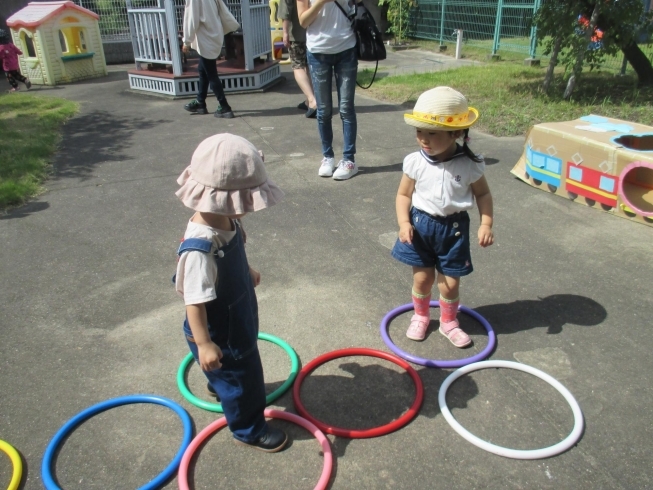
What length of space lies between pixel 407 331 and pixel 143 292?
6.15 feet

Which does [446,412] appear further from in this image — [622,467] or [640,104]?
[640,104]

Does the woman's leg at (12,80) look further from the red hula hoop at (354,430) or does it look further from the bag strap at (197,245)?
the bag strap at (197,245)

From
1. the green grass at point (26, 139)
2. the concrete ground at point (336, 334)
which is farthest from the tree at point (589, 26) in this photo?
the green grass at point (26, 139)

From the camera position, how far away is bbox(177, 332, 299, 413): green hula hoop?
2.81 meters

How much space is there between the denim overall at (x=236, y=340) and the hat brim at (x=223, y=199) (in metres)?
0.14

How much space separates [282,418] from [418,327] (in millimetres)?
1055

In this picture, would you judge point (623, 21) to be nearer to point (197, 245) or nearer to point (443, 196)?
point (443, 196)

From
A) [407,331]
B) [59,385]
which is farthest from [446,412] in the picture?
[59,385]

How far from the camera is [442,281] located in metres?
3.25

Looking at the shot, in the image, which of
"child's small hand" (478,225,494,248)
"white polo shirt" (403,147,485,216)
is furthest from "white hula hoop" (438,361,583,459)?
"white polo shirt" (403,147,485,216)

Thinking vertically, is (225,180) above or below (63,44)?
above

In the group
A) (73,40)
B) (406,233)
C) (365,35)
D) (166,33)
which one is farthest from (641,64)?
(73,40)

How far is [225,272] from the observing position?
7.38ft

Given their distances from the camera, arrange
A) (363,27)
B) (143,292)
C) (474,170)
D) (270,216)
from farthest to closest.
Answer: (363,27) < (270,216) < (143,292) < (474,170)
